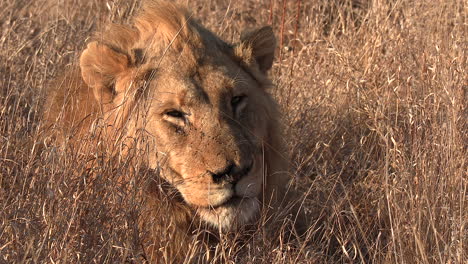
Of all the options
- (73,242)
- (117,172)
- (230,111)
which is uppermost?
(230,111)

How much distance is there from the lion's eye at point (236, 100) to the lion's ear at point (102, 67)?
1.85 ft

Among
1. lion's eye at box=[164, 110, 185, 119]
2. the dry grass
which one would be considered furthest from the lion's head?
the dry grass

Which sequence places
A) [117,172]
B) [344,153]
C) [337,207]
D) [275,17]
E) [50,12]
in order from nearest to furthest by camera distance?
1. [117,172]
2. [337,207]
3. [344,153]
4. [50,12]
5. [275,17]

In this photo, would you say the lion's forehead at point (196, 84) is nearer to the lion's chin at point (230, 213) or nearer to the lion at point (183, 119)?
the lion at point (183, 119)

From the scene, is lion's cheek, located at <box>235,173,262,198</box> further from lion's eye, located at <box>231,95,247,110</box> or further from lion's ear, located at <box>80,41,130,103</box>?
lion's ear, located at <box>80,41,130,103</box>

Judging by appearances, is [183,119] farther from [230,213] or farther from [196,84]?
[230,213]

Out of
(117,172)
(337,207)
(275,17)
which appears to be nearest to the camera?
(117,172)

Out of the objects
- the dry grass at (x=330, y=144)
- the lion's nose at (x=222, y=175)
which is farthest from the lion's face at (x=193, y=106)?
the dry grass at (x=330, y=144)

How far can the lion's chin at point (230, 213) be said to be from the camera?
3.89m

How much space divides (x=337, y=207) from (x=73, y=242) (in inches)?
53.1

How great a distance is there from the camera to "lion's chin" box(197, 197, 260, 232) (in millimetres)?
3893

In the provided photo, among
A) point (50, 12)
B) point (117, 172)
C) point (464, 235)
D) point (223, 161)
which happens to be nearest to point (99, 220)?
point (117, 172)

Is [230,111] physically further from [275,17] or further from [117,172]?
[275,17]

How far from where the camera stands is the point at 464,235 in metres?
3.92
